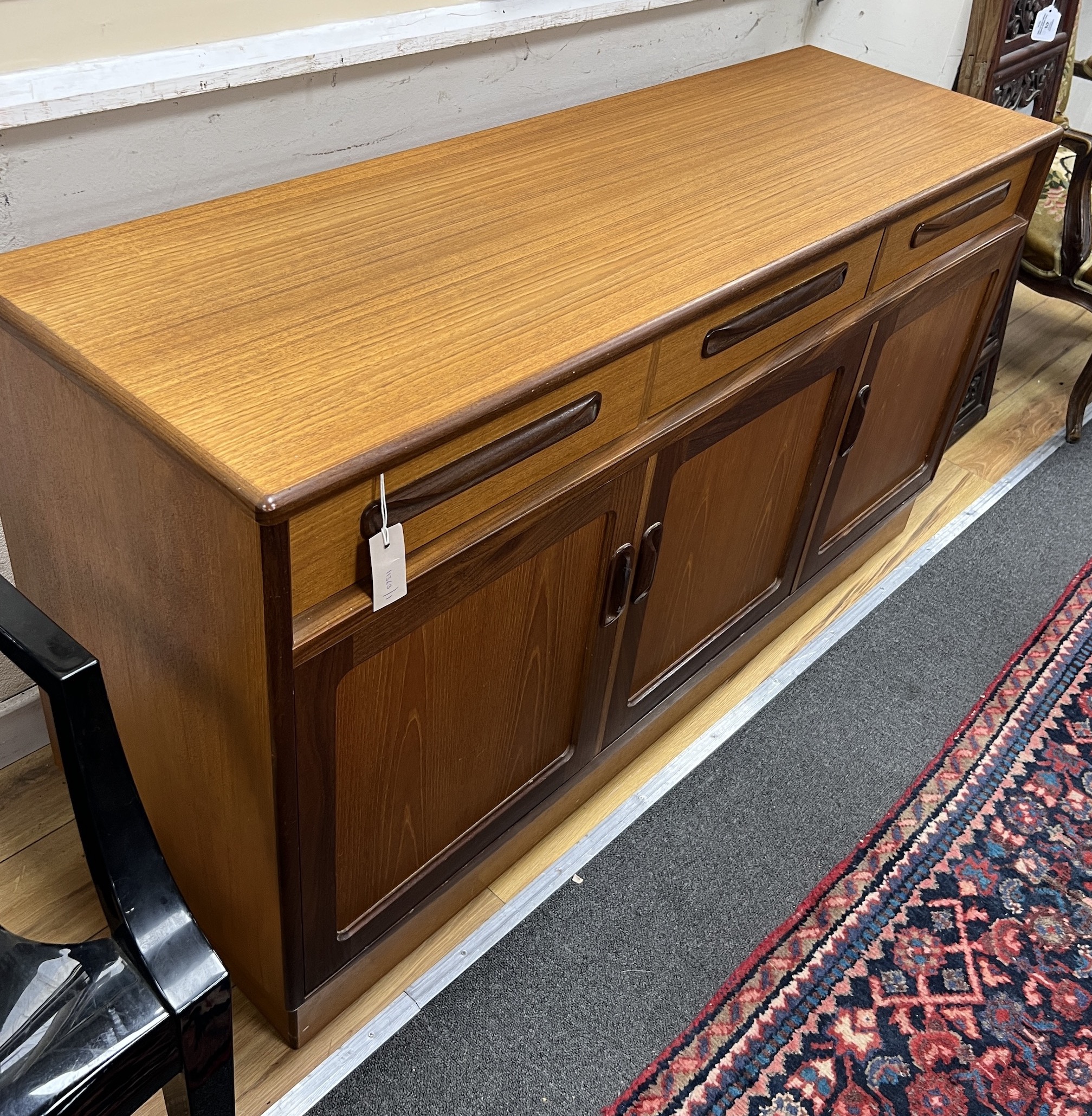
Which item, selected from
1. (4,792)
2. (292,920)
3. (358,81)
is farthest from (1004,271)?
(4,792)

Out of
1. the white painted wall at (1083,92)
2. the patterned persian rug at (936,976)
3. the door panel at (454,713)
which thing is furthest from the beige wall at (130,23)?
the white painted wall at (1083,92)

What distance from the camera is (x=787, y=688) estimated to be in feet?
5.45

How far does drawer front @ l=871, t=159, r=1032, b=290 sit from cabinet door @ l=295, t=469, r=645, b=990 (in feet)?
1.58

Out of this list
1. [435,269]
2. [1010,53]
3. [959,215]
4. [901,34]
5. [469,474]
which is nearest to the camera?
[469,474]

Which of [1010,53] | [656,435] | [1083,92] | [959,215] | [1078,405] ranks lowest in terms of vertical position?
[1078,405]

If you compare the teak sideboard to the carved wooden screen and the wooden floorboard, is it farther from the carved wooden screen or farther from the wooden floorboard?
the carved wooden screen

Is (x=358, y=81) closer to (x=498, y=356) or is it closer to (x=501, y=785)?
(x=498, y=356)

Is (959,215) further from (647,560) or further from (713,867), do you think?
(713,867)

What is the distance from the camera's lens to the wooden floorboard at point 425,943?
3.80 feet

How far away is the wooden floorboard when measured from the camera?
116cm

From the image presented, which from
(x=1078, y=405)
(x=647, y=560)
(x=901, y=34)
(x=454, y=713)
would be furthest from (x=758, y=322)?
(x=1078, y=405)

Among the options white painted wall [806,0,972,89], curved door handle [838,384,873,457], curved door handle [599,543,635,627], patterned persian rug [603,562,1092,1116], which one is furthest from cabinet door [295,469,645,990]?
white painted wall [806,0,972,89]

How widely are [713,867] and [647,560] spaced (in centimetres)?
47

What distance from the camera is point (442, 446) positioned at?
821 mm
